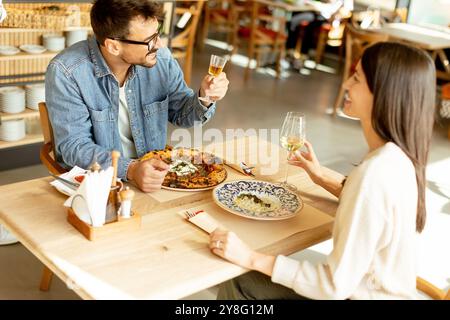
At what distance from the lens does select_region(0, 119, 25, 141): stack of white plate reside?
3781mm

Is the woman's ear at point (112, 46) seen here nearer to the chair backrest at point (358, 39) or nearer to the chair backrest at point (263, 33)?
the chair backrest at point (358, 39)

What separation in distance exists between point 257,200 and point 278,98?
4615 mm

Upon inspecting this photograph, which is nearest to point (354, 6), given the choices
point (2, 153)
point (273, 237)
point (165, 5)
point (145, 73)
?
point (165, 5)

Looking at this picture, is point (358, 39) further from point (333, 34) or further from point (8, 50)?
point (8, 50)

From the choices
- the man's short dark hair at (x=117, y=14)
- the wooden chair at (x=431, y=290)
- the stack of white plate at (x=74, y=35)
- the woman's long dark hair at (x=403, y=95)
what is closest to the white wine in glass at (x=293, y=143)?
the woman's long dark hair at (x=403, y=95)

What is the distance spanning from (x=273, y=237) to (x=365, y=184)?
14.5 inches

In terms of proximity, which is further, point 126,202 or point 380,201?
point 126,202

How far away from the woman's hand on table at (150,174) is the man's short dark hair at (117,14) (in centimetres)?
55

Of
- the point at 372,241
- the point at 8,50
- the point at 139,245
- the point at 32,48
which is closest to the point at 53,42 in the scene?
the point at 32,48

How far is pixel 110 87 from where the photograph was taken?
2.21m

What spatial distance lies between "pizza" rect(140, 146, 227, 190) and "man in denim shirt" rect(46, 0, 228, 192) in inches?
5.4

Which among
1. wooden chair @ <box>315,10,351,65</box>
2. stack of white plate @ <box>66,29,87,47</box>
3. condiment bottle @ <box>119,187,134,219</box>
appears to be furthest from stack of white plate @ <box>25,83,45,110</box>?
wooden chair @ <box>315,10,351,65</box>

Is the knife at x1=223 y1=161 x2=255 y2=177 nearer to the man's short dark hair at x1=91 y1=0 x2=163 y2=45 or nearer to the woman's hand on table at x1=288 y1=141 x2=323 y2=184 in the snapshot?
the woman's hand on table at x1=288 y1=141 x2=323 y2=184

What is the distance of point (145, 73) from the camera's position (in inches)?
92.5
